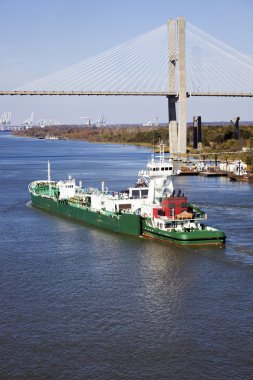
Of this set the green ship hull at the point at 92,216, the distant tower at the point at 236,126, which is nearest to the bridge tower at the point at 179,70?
the distant tower at the point at 236,126

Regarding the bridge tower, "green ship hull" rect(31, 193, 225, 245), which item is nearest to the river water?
"green ship hull" rect(31, 193, 225, 245)

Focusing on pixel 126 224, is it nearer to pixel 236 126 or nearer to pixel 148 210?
pixel 148 210

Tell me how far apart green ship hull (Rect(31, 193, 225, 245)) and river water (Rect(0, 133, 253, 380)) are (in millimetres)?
308

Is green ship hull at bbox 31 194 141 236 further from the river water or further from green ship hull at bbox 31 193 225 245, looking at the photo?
the river water

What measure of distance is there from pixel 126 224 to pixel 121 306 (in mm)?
7741

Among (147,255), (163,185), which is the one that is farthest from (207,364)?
(163,185)

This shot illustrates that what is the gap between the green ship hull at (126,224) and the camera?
19234mm

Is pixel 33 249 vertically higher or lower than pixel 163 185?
lower

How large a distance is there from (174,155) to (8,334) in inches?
1788

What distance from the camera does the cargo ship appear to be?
19656 millimetres

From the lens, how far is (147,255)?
18.5 m

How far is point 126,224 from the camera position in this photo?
21.4 m

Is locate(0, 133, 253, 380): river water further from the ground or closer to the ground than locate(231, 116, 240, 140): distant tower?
closer to the ground

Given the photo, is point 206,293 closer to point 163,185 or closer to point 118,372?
point 118,372
